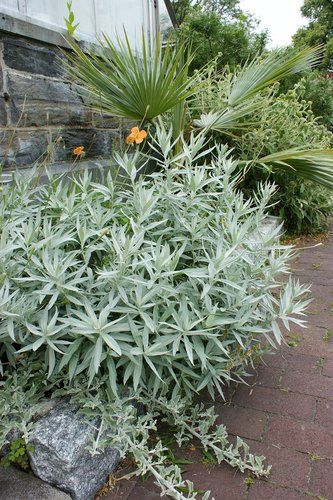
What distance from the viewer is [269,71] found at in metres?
3.55

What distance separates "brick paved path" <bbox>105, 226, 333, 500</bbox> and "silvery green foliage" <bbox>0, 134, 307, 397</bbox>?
0.27 m

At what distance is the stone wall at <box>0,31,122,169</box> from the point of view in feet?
9.40

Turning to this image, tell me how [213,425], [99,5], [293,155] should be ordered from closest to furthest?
[213,425], [293,155], [99,5]

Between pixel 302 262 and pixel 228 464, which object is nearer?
pixel 228 464

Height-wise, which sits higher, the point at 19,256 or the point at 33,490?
the point at 19,256

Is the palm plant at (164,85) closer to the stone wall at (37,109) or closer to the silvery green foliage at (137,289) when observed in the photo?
the stone wall at (37,109)

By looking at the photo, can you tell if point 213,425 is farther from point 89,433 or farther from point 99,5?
point 99,5

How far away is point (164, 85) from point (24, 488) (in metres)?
2.47

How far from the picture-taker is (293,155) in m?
3.53

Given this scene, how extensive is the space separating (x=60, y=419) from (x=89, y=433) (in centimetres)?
13

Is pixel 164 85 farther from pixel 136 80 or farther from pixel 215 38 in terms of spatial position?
pixel 215 38

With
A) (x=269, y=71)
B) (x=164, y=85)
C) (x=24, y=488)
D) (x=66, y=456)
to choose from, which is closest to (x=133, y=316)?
(x=66, y=456)

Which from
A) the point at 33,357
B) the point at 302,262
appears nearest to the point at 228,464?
the point at 33,357

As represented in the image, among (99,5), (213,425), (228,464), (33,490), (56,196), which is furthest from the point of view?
(99,5)
